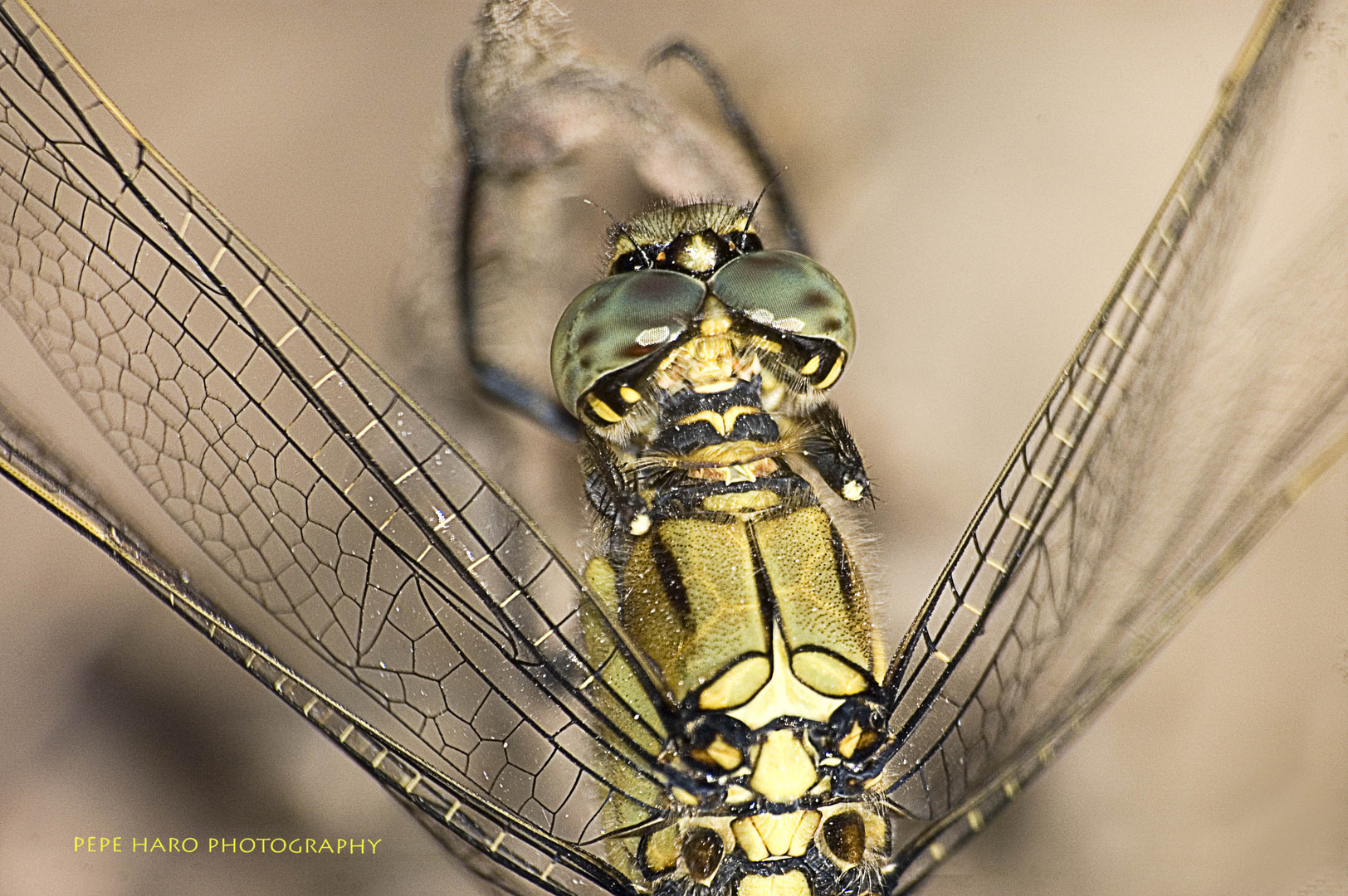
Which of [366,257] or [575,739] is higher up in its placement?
[366,257]

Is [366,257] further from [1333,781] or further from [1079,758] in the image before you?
[1333,781]

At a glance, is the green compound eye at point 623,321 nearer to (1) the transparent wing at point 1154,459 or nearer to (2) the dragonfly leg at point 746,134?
(1) the transparent wing at point 1154,459

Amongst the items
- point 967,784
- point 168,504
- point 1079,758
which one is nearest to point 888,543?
point 1079,758

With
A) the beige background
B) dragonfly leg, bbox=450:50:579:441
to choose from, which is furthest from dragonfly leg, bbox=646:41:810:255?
dragonfly leg, bbox=450:50:579:441

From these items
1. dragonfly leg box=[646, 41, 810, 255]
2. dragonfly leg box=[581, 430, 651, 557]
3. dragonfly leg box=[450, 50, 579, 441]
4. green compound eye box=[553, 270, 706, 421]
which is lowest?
dragonfly leg box=[581, 430, 651, 557]

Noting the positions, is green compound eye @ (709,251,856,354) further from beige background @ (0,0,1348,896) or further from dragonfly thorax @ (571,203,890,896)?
beige background @ (0,0,1348,896)

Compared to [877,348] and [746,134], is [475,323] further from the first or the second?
[877,348]

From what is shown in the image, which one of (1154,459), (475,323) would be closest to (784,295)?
(1154,459)
